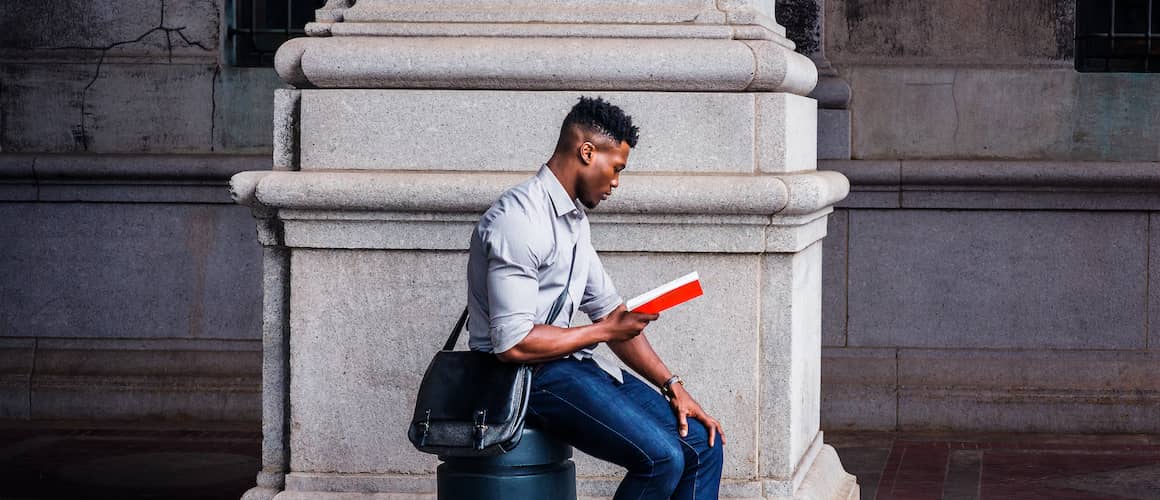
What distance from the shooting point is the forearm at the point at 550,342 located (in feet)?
13.8

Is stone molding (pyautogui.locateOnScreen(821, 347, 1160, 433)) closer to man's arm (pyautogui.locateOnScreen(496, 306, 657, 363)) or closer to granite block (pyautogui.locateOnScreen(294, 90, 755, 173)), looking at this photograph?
granite block (pyautogui.locateOnScreen(294, 90, 755, 173))

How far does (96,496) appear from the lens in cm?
700

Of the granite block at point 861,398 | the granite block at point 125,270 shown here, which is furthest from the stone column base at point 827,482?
the granite block at point 125,270

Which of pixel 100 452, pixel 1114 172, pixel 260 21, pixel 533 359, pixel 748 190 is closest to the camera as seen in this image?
pixel 533 359

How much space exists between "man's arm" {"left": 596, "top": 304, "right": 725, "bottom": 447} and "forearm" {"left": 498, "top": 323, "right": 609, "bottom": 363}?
24cm

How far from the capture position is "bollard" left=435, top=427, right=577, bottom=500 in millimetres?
4230

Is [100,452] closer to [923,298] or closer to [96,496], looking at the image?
[96,496]

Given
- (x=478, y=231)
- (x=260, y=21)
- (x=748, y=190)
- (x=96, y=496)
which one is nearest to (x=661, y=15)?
(x=748, y=190)

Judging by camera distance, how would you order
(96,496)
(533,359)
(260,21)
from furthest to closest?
(260,21) < (96,496) < (533,359)

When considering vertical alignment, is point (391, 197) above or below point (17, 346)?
above

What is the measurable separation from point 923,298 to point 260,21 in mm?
4107

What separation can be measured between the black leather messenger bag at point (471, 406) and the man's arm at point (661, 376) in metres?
0.37

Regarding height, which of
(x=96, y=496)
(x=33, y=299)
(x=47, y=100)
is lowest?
(x=96, y=496)

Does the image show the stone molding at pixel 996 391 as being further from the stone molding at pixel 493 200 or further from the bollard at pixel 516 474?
the bollard at pixel 516 474
